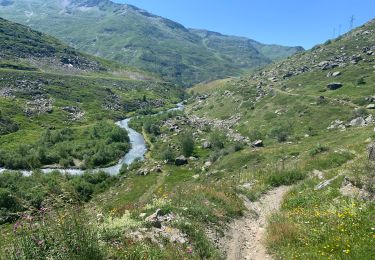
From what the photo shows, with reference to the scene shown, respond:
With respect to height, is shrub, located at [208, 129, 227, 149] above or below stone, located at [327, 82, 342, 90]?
below

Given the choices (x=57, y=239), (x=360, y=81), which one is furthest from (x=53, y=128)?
(x=57, y=239)

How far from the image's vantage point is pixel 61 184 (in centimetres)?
1024

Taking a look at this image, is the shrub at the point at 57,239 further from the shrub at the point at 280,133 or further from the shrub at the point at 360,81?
the shrub at the point at 360,81

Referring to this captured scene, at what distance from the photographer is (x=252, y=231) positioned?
18.8 metres

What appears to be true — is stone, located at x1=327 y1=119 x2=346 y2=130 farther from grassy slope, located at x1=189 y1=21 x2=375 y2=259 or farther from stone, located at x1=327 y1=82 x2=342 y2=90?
stone, located at x1=327 y1=82 x2=342 y2=90

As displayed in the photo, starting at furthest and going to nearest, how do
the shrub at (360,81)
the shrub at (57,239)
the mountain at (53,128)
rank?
the shrub at (360,81)
the mountain at (53,128)
the shrub at (57,239)

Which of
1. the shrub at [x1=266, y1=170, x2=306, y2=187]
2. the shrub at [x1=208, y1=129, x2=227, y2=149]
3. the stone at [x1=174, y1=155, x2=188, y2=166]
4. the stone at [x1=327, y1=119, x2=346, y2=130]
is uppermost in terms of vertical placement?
the shrub at [x1=266, y1=170, x2=306, y2=187]

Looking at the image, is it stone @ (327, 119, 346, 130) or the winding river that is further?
the winding river

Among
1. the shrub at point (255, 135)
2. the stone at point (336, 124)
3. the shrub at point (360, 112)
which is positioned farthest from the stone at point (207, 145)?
the shrub at point (360, 112)

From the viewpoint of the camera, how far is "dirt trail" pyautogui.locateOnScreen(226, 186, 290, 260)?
51.8 ft

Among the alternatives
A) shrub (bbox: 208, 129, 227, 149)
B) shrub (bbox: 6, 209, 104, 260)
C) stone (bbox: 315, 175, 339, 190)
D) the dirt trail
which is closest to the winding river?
shrub (bbox: 208, 129, 227, 149)

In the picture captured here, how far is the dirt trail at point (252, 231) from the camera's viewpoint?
15786mm

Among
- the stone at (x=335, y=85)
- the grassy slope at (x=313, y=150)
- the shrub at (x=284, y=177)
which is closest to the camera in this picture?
the grassy slope at (x=313, y=150)

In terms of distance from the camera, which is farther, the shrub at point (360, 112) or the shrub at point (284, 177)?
the shrub at point (360, 112)
